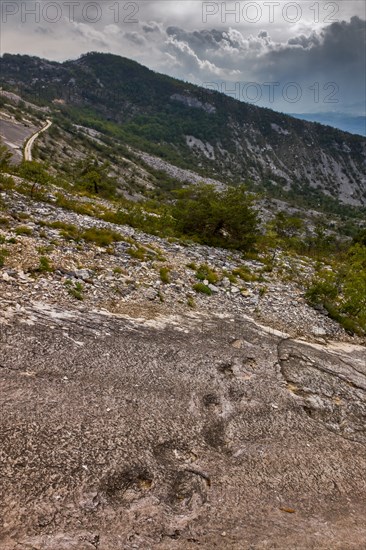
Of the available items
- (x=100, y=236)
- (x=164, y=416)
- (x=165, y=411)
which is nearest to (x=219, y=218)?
(x=100, y=236)

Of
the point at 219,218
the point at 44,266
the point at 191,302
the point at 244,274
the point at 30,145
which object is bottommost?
the point at 191,302

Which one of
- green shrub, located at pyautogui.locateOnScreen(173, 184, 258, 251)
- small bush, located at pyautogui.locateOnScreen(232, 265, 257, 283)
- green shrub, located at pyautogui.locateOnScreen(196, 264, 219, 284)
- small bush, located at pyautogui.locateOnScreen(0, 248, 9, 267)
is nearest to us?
small bush, located at pyautogui.locateOnScreen(0, 248, 9, 267)

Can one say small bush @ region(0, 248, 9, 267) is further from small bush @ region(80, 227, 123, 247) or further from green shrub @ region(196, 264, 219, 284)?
green shrub @ region(196, 264, 219, 284)

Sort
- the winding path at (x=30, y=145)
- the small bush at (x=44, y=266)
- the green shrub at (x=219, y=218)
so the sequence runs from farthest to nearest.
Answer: the winding path at (x=30, y=145), the green shrub at (x=219, y=218), the small bush at (x=44, y=266)

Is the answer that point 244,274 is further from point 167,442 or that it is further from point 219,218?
point 167,442

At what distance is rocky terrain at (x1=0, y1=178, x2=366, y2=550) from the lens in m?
5.45

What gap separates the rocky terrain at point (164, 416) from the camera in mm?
5445

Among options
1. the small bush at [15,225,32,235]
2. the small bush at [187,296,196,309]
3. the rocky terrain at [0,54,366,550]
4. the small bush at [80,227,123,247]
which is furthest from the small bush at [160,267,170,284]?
the small bush at [15,225,32,235]

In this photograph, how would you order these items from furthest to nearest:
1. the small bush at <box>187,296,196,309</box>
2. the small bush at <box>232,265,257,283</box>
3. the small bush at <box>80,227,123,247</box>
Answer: the small bush at <box>232,265,257,283</box> → the small bush at <box>80,227,123,247</box> → the small bush at <box>187,296,196,309</box>

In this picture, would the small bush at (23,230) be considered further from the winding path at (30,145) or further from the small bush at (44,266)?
the winding path at (30,145)

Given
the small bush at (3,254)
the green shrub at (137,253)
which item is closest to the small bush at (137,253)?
→ the green shrub at (137,253)

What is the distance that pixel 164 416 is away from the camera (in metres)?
7.52

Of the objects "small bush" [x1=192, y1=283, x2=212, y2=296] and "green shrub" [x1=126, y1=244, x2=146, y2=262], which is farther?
"green shrub" [x1=126, y1=244, x2=146, y2=262]

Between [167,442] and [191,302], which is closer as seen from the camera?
[167,442]
